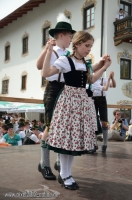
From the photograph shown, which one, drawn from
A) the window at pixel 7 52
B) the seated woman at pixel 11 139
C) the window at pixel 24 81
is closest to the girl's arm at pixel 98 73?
the seated woman at pixel 11 139

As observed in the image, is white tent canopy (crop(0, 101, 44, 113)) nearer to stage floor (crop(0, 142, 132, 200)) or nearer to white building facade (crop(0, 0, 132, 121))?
white building facade (crop(0, 0, 132, 121))

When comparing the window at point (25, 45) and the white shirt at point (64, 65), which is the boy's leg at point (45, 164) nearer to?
the white shirt at point (64, 65)

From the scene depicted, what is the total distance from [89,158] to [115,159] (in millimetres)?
404

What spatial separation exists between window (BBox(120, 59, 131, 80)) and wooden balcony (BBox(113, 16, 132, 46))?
53.7 inches

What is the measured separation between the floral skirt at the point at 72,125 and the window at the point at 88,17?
550 inches

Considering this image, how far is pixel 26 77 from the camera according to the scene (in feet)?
70.0

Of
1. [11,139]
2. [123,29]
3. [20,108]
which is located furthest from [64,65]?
[20,108]

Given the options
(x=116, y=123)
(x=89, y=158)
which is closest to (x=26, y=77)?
(x=116, y=123)

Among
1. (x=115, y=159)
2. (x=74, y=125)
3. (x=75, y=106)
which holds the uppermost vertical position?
(x=75, y=106)

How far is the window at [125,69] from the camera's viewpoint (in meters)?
16.0

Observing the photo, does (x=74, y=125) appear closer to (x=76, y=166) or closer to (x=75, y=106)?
(x=75, y=106)

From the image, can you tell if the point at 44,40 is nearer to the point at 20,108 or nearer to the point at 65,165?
the point at 20,108

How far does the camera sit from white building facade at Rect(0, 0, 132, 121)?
604 inches

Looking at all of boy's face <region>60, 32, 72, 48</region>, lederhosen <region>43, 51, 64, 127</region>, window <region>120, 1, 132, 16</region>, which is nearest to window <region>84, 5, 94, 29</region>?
window <region>120, 1, 132, 16</region>
